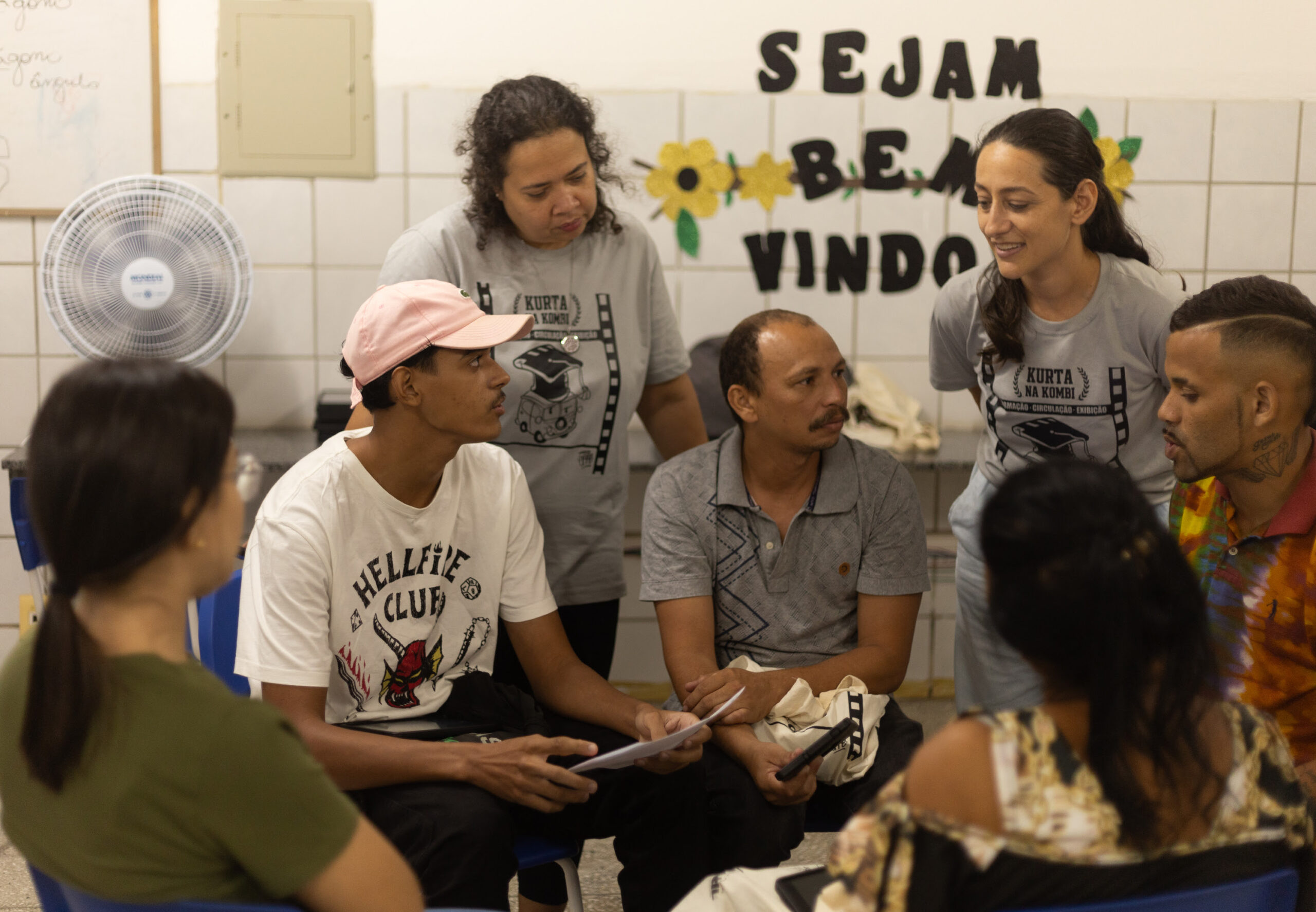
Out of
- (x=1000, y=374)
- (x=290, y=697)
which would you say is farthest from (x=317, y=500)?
(x=1000, y=374)

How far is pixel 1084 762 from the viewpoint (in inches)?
38.4

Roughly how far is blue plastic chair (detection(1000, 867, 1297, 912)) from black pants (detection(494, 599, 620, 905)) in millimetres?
1222

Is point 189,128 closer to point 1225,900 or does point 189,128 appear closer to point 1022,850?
point 1022,850

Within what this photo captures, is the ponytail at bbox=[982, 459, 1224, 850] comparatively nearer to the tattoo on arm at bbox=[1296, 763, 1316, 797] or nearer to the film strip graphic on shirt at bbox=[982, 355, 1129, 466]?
the tattoo on arm at bbox=[1296, 763, 1316, 797]

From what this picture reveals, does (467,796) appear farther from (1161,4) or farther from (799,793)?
(1161,4)

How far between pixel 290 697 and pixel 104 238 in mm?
1675

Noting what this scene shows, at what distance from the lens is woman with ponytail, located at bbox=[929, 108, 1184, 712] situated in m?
1.92

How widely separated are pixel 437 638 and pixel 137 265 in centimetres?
157

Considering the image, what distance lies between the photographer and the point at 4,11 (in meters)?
3.12

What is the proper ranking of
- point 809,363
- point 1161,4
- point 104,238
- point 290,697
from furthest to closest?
1. point 1161,4
2. point 104,238
3. point 809,363
4. point 290,697

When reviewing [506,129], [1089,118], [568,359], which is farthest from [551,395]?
[1089,118]

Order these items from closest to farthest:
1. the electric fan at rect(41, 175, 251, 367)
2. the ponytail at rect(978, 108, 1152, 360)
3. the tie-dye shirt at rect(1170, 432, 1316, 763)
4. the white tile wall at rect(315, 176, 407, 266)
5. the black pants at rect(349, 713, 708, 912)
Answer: the tie-dye shirt at rect(1170, 432, 1316, 763)
the black pants at rect(349, 713, 708, 912)
the ponytail at rect(978, 108, 1152, 360)
the electric fan at rect(41, 175, 251, 367)
the white tile wall at rect(315, 176, 407, 266)

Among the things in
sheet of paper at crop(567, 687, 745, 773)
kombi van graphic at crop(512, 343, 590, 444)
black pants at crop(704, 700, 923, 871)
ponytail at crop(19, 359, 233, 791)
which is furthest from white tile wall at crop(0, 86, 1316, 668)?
ponytail at crop(19, 359, 233, 791)

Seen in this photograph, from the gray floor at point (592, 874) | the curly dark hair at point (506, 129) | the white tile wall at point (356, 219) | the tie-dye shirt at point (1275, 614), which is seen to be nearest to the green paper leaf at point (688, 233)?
the white tile wall at point (356, 219)
